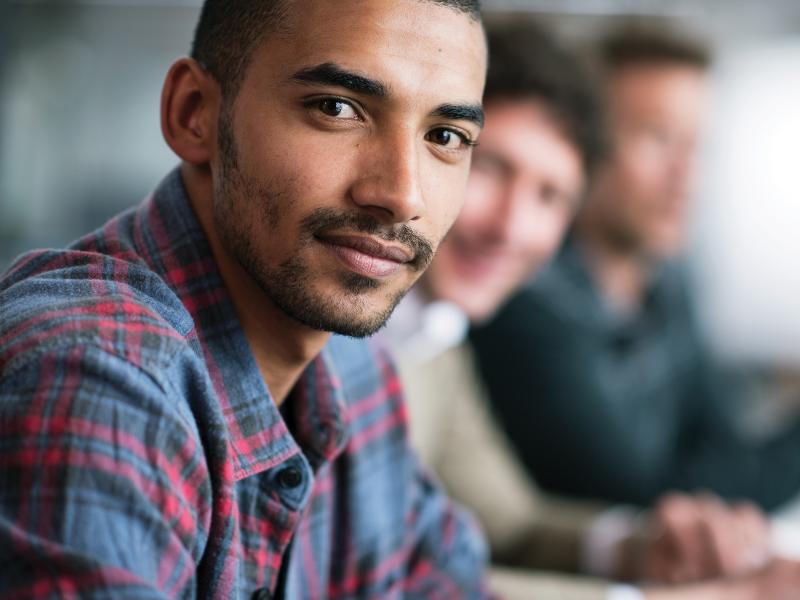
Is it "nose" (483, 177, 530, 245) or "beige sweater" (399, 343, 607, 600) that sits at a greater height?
"nose" (483, 177, 530, 245)

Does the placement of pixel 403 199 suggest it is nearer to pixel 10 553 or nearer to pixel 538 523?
pixel 10 553

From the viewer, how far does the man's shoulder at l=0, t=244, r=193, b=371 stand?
468 millimetres

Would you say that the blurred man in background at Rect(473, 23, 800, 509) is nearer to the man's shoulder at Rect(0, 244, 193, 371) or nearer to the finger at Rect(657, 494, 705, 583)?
the finger at Rect(657, 494, 705, 583)

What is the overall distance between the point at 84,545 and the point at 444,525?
1.61 feet

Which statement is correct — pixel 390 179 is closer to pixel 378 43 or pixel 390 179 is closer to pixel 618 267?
pixel 378 43

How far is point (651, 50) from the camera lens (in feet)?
6.24

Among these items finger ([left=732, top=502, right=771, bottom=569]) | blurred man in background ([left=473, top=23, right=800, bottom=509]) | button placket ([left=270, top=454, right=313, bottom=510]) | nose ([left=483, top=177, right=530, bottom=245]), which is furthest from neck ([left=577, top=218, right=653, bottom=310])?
button placket ([left=270, top=454, right=313, bottom=510])

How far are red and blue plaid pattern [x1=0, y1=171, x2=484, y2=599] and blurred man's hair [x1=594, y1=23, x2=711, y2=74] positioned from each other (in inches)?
53.8

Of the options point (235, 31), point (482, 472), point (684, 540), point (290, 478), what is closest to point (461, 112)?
point (235, 31)

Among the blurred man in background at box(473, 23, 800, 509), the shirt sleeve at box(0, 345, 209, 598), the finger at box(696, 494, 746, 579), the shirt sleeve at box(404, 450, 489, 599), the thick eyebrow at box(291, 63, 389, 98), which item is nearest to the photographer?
the shirt sleeve at box(0, 345, 209, 598)

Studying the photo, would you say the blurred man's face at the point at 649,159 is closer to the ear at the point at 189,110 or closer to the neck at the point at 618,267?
the neck at the point at 618,267

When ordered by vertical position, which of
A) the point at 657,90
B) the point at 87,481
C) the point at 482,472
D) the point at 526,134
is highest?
the point at 657,90

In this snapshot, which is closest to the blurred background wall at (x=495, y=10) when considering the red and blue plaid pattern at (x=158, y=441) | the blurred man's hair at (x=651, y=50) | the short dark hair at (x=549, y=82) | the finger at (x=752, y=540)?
the blurred man's hair at (x=651, y=50)

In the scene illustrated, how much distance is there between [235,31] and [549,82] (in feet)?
2.70
